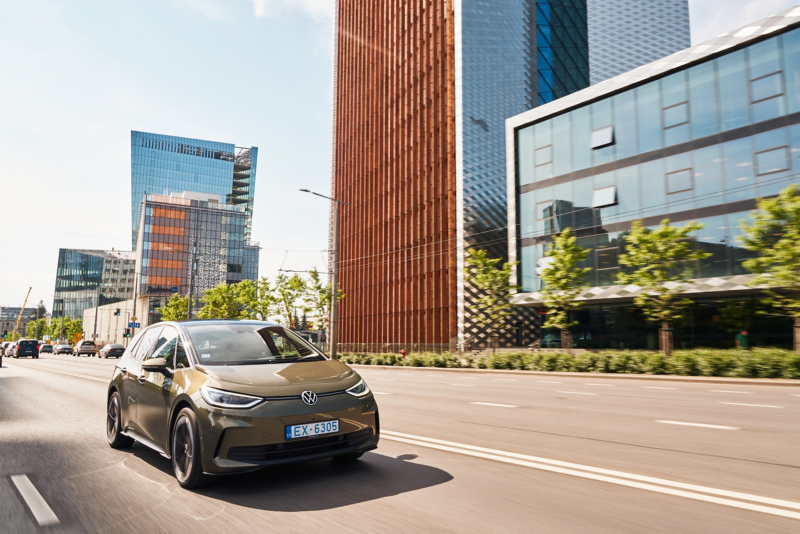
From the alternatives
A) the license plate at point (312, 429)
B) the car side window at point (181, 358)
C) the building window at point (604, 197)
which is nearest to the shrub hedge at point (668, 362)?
the building window at point (604, 197)

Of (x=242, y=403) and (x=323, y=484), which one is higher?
(x=242, y=403)

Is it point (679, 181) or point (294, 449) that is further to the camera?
point (679, 181)

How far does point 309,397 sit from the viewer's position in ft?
15.8

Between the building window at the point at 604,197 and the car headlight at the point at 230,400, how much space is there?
96.9 feet

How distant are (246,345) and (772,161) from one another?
26.5 metres

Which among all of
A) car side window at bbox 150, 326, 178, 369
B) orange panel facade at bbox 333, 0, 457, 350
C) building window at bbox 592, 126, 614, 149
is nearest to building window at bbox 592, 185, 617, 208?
building window at bbox 592, 126, 614, 149

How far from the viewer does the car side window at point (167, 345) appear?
5757 mm

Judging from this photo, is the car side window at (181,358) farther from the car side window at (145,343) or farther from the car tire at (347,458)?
the car tire at (347,458)

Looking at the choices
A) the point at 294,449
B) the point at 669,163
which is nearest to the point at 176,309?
the point at 669,163

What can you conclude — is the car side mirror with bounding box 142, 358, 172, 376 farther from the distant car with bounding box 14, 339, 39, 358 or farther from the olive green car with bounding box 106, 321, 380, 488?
the distant car with bounding box 14, 339, 39, 358

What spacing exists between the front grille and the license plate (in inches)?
1.9

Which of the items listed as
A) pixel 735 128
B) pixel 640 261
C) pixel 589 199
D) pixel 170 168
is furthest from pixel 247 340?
pixel 170 168

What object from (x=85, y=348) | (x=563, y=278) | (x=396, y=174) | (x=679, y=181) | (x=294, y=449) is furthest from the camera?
(x=85, y=348)

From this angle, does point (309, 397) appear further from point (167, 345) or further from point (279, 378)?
point (167, 345)
